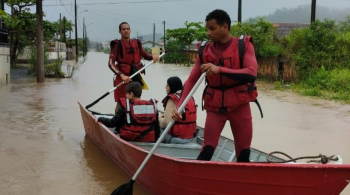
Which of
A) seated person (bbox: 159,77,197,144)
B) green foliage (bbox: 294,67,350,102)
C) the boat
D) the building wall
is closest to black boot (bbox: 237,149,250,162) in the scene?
the boat

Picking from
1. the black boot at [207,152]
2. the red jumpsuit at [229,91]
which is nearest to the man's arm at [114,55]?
the red jumpsuit at [229,91]

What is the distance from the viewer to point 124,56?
264 inches

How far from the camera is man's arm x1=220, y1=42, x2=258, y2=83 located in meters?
3.49

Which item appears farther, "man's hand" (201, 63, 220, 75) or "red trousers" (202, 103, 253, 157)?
"red trousers" (202, 103, 253, 157)

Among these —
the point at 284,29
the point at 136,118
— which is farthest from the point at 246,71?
the point at 284,29

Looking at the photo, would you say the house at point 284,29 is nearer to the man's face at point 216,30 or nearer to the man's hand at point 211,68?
the man's face at point 216,30

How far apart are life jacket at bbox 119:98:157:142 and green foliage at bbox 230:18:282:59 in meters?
14.1

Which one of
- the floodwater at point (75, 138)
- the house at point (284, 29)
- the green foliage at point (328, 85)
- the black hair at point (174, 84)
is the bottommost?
the floodwater at point (75, 138)

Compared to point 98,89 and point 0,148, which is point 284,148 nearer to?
point 0,148

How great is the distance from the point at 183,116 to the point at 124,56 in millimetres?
2023

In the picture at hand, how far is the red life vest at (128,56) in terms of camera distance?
6.64 meters

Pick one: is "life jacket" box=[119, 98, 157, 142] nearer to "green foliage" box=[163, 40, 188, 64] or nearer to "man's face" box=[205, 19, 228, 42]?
"man's face" box=[205, 19, 228, 42]

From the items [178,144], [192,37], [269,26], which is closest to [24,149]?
[178,144]

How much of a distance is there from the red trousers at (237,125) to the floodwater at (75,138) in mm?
1243
